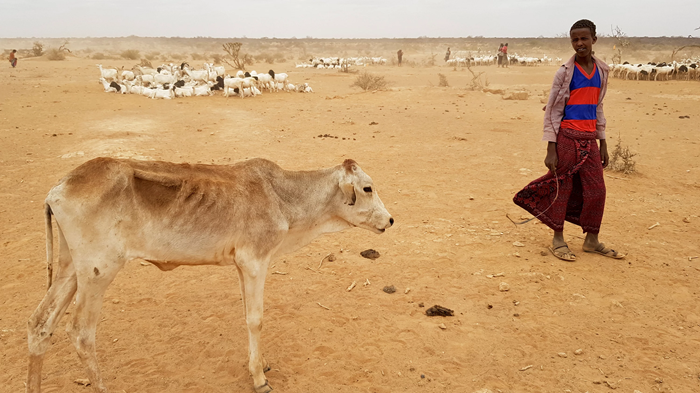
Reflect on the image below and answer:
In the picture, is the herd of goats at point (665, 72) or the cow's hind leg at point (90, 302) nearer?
the cow's hind leg at point (90, 302)

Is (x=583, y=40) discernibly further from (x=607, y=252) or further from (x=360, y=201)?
(x=360, y=201)

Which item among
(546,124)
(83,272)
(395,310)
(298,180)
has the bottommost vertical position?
(395,310)

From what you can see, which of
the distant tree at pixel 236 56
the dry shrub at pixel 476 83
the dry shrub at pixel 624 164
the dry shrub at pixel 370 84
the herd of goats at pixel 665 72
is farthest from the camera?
the distant tree at pixel 236 56

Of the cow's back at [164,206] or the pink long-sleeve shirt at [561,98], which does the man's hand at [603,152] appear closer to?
the pink long-sleeve shirt at [561,98]

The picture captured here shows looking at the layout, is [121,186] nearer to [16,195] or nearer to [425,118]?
[16,195]

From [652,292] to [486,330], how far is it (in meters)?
1.93

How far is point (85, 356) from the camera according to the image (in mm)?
3150

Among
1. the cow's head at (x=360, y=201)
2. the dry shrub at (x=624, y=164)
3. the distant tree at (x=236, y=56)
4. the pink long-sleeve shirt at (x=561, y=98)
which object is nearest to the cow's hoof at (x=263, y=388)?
the cow's head at (x=360, y=201)

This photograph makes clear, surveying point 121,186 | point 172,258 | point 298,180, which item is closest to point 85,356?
point 172,258

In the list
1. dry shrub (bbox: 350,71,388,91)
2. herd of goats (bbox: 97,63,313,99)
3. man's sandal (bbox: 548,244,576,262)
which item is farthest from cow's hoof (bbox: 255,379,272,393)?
dry shrub (bbox: 350,71,388,91)

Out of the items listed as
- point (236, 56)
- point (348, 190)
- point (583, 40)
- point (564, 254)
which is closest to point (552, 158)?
point (564, 254)

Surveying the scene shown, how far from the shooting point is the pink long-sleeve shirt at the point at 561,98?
17.0ft

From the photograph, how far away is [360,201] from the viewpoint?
3811mm

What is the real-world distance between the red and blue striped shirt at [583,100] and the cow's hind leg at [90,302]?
4672 mm
